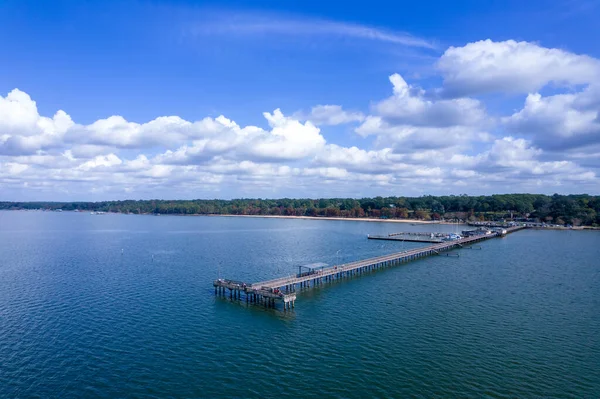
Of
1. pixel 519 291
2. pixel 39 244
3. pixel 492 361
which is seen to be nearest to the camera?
pixel 492 361

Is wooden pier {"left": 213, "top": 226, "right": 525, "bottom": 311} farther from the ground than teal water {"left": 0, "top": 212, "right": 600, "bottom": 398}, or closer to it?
farther from the ground

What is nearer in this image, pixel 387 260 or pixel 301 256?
pixel 387 260

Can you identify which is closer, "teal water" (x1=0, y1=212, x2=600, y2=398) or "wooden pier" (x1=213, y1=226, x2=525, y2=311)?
"teal water" (x1=0, y1=212, x2=600, y2=398)

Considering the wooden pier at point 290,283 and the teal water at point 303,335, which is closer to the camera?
the teal water at point 303,335

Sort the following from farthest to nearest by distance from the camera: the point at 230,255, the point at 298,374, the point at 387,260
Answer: the point at 230,255, the point at 387,260, the point at 298,374

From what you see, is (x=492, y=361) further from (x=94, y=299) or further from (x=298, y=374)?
(x=94, y=299)

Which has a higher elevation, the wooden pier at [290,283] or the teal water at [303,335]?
the wooden pier at [290,283]

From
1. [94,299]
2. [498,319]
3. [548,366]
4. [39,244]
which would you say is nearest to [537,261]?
[498,319]

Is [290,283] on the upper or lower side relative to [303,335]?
upper
